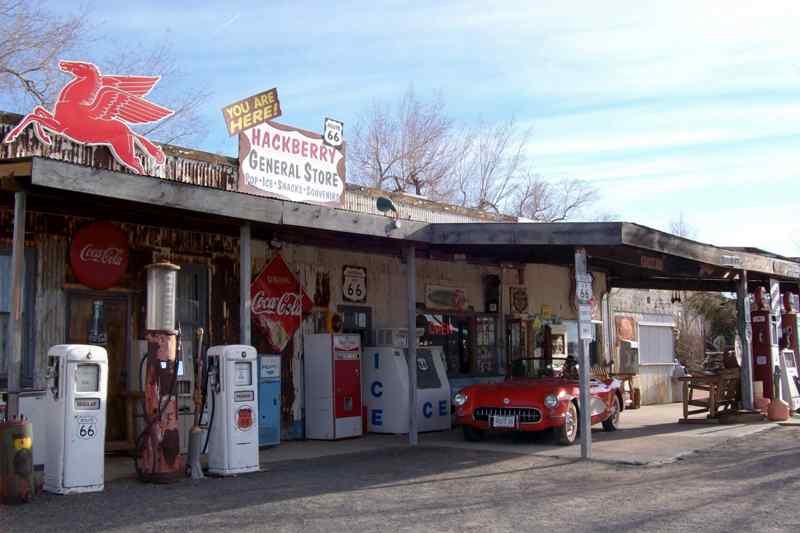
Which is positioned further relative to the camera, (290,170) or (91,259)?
(290,170)

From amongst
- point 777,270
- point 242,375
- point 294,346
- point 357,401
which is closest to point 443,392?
point 357,401

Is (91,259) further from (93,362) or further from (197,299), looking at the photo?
(93,362)

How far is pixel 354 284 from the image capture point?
15586mm

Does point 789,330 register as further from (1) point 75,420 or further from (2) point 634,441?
(1) point 75,420

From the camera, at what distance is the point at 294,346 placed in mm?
14430

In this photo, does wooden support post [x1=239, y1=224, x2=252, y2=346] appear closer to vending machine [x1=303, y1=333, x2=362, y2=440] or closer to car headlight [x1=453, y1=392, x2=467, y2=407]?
vending machine [x1=303, y1=333, x2=362, y2=440]

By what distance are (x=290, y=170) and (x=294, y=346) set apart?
2.90 metres

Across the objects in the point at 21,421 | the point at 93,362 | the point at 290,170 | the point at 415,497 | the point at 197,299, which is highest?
the point at 290,170

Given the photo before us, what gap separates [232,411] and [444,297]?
7.99m

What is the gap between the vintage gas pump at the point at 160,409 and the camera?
9531 mm

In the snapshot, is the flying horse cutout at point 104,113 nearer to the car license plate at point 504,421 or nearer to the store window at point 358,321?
the store window at point 358,321

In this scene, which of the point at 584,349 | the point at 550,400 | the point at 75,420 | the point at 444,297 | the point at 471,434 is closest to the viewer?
the point at 75,420

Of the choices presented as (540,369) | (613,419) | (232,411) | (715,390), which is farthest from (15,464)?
(715,390)

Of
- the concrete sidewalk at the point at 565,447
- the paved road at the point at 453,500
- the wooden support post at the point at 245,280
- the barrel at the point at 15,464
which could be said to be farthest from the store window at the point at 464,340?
the barrel at the point at 15,464
